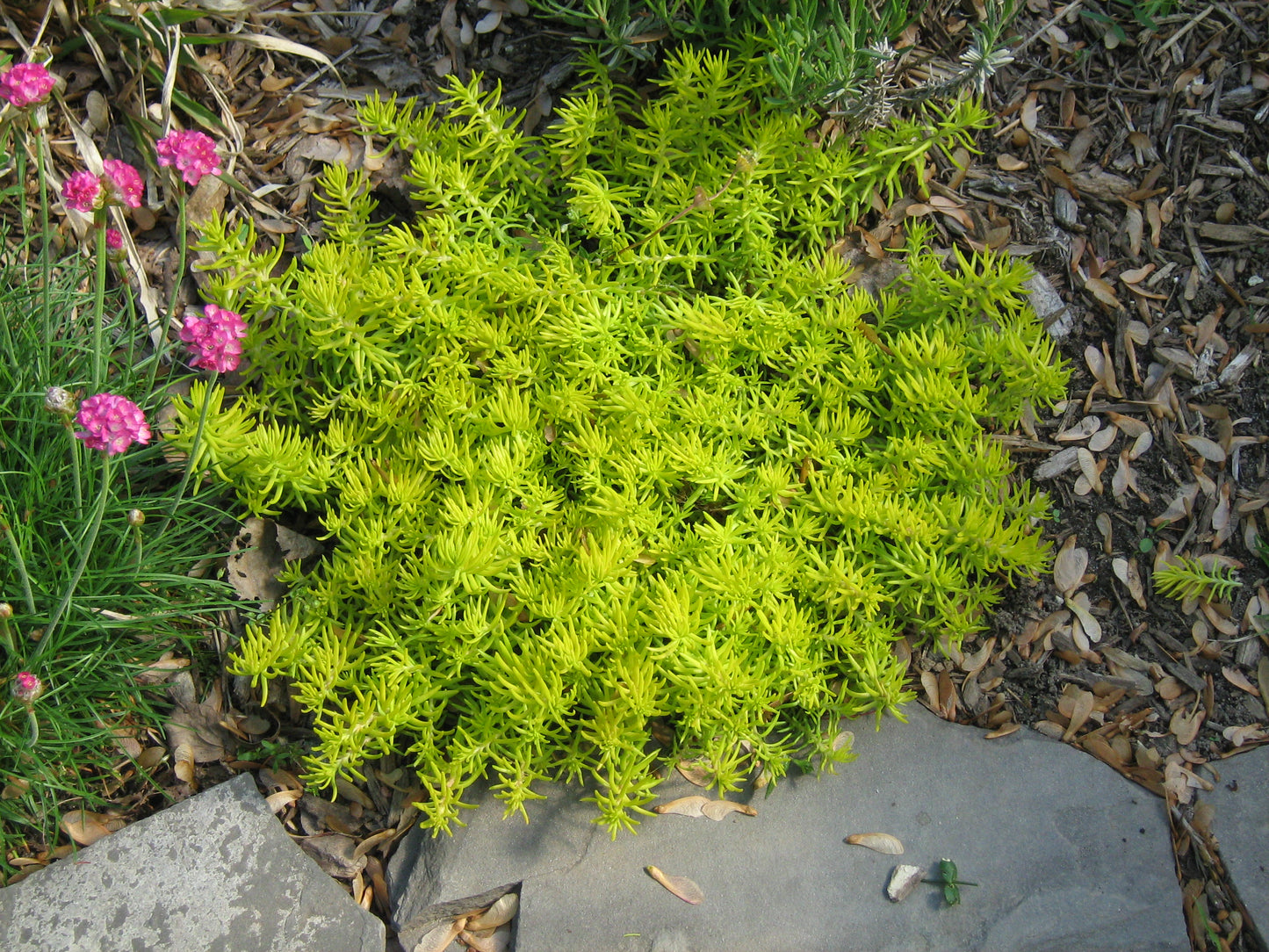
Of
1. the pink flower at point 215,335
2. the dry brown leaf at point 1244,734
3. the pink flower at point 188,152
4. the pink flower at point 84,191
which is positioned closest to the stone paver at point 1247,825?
the dry brown leaf at point 1244,734

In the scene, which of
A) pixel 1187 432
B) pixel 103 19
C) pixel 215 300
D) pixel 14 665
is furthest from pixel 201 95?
pixel 1187 432

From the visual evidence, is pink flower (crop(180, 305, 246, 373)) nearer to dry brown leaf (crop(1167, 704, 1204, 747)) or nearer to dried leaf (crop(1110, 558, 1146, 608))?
dried leaf (crop(1110, 558, 1146, 608))

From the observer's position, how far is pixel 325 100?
3.48 m

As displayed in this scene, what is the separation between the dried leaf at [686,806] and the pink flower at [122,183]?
2107 mm

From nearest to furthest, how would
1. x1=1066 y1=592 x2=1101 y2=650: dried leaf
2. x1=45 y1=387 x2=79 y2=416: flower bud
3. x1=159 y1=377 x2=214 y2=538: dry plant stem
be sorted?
1. x1=45 y1=387 x2=79 y2=416: flower bud
2. x1=159 y1=377 x2=214 y2=538: dry plant stem
3. x1=1066 y1=592 x2=1101 y2=650: dried leaf

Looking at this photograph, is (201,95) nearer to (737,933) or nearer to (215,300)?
(215,300)

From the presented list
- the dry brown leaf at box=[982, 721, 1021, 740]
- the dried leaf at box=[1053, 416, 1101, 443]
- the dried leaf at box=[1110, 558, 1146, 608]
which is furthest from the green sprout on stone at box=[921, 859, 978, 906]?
the dried leaf at box=[1053, 416, 1101, 443]

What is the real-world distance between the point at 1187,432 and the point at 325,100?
11.0 feet

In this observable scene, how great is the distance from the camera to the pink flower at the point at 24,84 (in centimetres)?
204

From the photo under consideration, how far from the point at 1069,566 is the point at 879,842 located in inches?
43.4

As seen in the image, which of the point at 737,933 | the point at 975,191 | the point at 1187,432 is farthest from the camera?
the point at 975,191

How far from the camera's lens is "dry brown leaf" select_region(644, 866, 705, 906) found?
256 cm

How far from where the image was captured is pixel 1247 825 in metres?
2.68

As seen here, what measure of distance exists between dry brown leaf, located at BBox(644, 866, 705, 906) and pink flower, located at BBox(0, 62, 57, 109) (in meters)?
2.50
